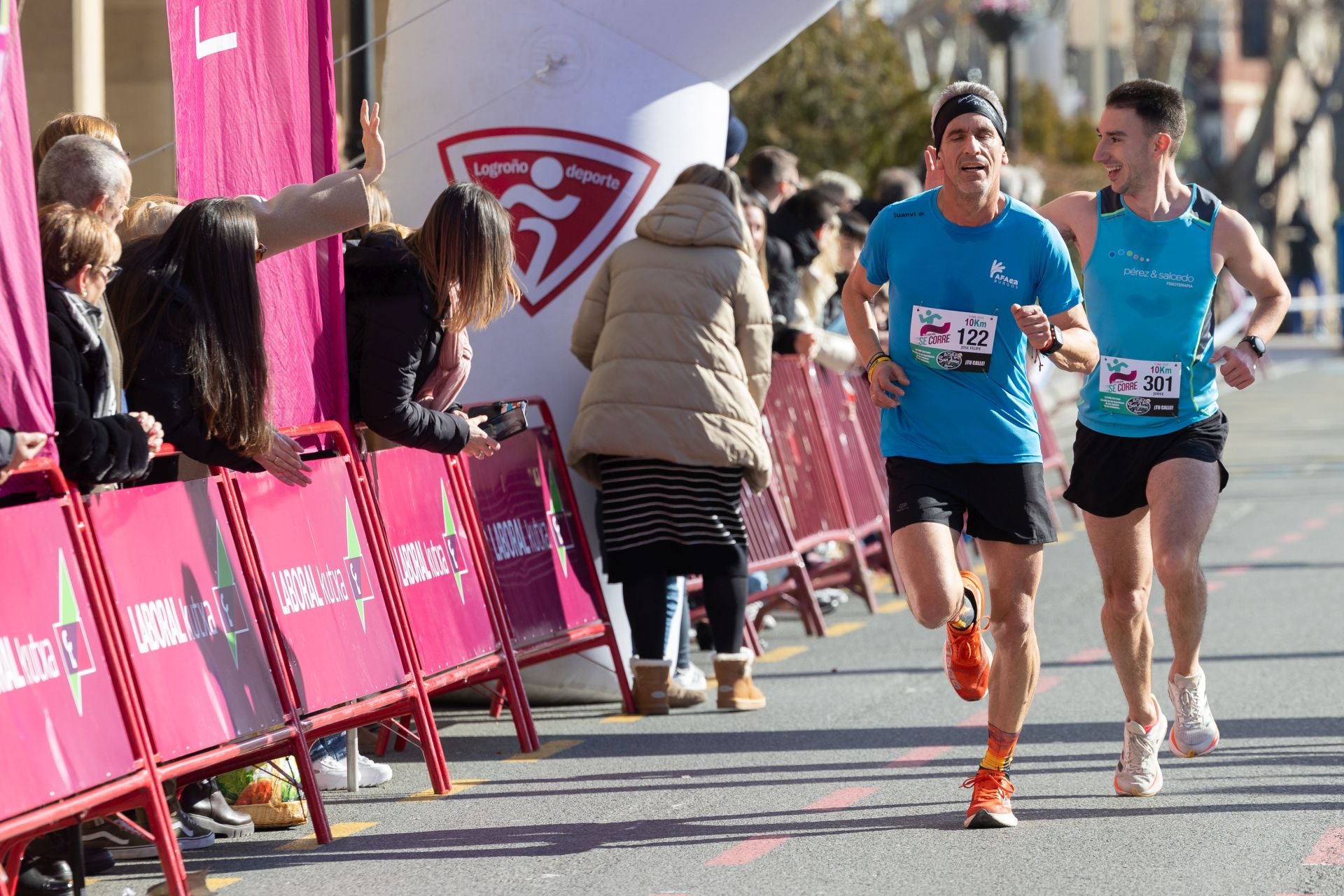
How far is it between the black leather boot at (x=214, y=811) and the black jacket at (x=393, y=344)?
1.24 meters

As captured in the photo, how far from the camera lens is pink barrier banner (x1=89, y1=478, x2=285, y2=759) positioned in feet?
16.8

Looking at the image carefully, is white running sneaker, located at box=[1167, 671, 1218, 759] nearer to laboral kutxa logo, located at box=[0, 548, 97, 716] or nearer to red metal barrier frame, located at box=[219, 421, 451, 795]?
red metal barrier frame, located at box=[219, 421, 451, 795]

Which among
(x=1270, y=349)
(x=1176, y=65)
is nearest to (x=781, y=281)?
(x=1270, y=349)

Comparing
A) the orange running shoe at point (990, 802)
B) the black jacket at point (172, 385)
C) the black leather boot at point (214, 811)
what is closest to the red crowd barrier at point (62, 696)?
the black jacket at point (172, 385)

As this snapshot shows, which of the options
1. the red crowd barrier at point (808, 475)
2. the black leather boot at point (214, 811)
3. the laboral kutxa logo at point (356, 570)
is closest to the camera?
the black leather boot at point (214, 811)

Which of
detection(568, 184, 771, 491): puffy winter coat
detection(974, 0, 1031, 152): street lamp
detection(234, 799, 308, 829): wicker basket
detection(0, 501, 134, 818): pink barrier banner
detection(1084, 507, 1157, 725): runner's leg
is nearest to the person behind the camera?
detection(0, 501, 134, 818): pink barrier banner

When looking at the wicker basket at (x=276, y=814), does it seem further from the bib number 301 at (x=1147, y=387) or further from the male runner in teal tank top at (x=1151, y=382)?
the bib number 301 at (x=1147, y=387)

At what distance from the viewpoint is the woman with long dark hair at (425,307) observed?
6477 mm

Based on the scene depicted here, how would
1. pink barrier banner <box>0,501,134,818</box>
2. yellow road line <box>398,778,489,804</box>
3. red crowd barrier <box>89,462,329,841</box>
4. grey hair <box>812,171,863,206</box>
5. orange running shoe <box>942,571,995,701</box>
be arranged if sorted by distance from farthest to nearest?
grey hair <box>812,171,863,206</box> → yellow road line <box>398,778,489,804</box> → orange running shoe <box>942,571,995,701</box> → red crowd barrier <box>89,462,329,841</box> → pink barrier banner <box>0,501,134,818</box>

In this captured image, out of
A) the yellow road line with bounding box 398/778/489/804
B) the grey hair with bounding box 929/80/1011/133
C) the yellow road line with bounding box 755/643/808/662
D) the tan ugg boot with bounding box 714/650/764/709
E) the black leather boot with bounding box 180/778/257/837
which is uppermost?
the grey hair with bounding box 929/80/1011/133

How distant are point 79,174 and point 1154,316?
3.06m

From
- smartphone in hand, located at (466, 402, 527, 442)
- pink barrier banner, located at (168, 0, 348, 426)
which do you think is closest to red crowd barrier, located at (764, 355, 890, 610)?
smartphone in hand, located at (466, 402, 527, 442)

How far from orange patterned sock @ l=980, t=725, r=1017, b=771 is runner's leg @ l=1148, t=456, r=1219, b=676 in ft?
2.21

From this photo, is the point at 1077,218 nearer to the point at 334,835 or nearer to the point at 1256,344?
the point at 1256,344
